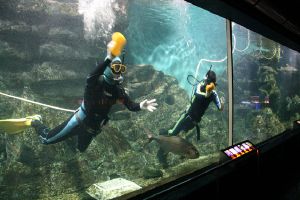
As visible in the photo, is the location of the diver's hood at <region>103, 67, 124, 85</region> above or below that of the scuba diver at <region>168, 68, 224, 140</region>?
Answer: above

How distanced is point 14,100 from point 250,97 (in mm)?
7760

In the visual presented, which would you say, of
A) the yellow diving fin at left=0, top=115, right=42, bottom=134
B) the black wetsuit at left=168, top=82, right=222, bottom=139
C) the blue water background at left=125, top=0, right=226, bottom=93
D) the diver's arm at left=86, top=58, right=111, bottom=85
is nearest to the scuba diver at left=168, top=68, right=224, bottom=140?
the black wetsuit at left=168, top=82, right=222, bottom=139

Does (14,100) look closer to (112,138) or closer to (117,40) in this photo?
(112,138)

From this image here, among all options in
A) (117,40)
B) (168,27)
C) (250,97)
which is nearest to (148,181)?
(117,40)

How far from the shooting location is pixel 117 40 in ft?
15.7

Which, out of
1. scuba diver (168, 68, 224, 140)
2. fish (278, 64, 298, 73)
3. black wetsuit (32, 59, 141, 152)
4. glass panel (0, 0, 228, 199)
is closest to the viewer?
black wetsuit (32, 59, 141, 152)

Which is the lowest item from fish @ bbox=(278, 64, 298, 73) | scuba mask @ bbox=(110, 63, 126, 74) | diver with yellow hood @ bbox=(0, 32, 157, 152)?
diver with yellow hood @ bbox=(0, 32, 157, 152)

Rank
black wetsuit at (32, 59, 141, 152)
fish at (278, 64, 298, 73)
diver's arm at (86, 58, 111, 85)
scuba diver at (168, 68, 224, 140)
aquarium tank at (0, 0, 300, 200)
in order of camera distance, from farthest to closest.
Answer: fish at (278, 64, 298, 73) → scuba diver at (168, 68, 224, 140) → aquarium tank at (0, 0, 300, 200) → black wetsuit at (32, 59, 141, 152) → diver's arm at (86, 58, 111, 85)

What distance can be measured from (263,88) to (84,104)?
7670 millimetres

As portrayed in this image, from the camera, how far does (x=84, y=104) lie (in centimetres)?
463

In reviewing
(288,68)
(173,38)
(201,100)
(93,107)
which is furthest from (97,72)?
(288,68)

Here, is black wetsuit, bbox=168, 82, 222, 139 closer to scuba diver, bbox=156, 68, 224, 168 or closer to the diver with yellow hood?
scuba diver, bbox=156, 68, 224, 168

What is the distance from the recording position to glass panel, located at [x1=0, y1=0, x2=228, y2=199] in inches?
208

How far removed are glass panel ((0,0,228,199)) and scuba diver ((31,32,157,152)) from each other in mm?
20
